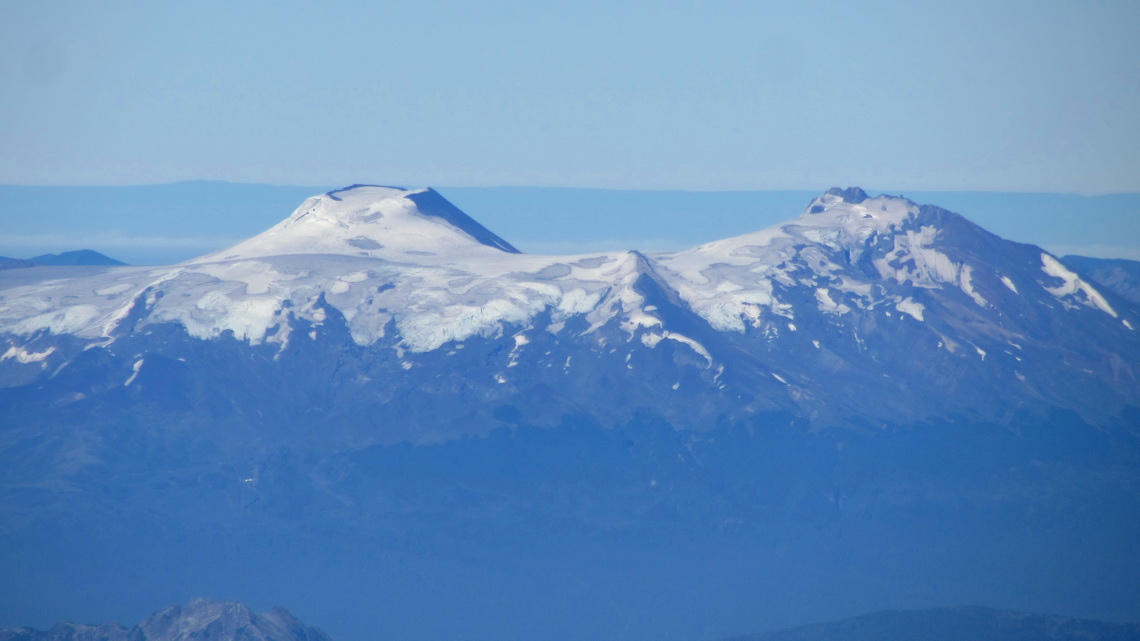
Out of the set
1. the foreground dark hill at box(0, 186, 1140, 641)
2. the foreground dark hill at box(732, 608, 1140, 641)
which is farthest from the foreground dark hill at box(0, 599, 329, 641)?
the foreground dark hill at box(732, 608, 1140, 641)

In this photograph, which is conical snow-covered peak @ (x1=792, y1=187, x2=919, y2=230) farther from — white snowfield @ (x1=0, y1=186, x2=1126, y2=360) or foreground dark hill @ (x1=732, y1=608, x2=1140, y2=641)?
foreground dark hill @ (x1=732, y1=608, x2=1140, y2=641)

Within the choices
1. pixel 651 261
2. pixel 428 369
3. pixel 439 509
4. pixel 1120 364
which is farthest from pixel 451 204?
pixel 1120 364

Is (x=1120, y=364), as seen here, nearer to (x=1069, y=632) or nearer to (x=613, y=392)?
(x=613, y=392)

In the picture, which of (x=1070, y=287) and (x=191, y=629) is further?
(x=1070, y=287)

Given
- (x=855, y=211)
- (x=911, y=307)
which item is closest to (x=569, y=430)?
(x=911, y=307)

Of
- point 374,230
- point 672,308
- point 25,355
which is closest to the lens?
point 25,355

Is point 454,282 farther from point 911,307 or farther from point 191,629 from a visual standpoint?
point 191,629

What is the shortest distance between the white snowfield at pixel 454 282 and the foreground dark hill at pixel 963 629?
5096 centimetres

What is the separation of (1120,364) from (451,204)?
8003 centimetres

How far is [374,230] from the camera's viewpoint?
18212cm

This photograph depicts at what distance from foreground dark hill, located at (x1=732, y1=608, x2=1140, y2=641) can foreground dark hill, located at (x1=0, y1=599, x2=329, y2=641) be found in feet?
136

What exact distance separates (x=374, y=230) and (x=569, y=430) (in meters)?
42.4

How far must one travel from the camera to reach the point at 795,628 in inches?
4456

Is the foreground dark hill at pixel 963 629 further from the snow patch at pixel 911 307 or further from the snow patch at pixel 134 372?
the snow patch at pixel 134 372
